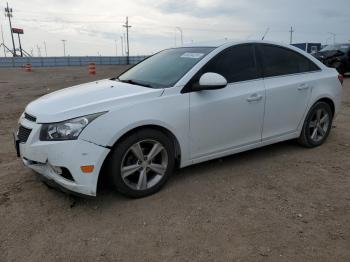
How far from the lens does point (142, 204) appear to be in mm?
3549

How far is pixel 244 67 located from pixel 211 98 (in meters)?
0.76

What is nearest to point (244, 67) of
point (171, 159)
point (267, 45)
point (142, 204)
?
point (267, 45)

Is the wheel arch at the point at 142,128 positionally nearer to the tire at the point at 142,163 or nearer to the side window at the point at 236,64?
the tire at the point at 142,163

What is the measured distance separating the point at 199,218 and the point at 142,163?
82 cm

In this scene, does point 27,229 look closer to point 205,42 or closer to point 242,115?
point 242,115

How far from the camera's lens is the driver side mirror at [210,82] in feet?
12.4

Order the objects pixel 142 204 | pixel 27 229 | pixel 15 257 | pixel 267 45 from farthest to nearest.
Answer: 1. pixel 267 45
2. pixel 142 204
3. pixel 27 229
4. pixel 15 257

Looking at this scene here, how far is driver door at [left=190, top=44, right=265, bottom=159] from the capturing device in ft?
12.8

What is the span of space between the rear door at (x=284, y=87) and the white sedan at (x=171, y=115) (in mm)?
14

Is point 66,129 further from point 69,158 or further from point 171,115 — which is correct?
point 171,115

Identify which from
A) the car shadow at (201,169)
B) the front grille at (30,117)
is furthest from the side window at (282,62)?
the front grille at (30,117)

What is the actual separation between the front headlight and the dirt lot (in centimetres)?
75

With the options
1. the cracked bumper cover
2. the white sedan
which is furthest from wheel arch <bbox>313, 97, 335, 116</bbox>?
the cracked bumper cover

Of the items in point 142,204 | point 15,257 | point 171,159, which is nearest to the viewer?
point 15,257
